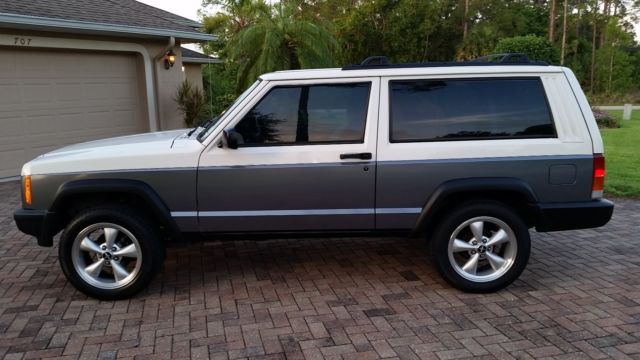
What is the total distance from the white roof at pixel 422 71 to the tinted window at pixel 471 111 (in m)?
0.07

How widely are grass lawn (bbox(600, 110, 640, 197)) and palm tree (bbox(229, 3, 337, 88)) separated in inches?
310

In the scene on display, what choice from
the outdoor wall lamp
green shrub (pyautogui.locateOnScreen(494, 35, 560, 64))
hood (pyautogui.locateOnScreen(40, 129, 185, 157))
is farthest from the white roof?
green shrub (pyautogui.locateOnScreen(494, 35, 560, 64))

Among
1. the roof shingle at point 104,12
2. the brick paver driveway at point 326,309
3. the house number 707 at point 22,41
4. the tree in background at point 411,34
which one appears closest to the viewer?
the brick paver driveway at point 326,309

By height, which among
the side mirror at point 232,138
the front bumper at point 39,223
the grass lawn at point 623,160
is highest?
the side mirror at point 232,138

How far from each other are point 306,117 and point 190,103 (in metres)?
9.03

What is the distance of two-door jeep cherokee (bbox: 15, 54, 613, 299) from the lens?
420 cm

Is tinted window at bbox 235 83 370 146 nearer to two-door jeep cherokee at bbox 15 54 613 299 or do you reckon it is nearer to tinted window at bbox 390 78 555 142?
two-door jeep cherokee at bbox 15 54 613 299

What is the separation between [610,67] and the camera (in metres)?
36.8

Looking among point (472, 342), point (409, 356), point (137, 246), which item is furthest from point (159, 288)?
point (472, 342)

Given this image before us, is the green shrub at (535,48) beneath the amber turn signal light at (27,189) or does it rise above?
above

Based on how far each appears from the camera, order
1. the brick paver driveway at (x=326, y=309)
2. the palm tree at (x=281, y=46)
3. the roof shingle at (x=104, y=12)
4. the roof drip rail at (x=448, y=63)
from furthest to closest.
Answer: the palm tree at (x=281, y=46) < the roof shingle at (x=104, y=12) < the roof drip rail at (x=448, y=63) < the brick paver driveway at (x=326, y=309)

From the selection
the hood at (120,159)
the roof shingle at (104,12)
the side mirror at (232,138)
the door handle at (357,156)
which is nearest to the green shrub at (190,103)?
the roof shingle at (104,12)

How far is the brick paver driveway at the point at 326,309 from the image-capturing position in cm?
355

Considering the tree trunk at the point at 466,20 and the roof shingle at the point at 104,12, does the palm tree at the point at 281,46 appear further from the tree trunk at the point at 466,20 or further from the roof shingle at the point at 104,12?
the tree trunk at the point at 466,20
